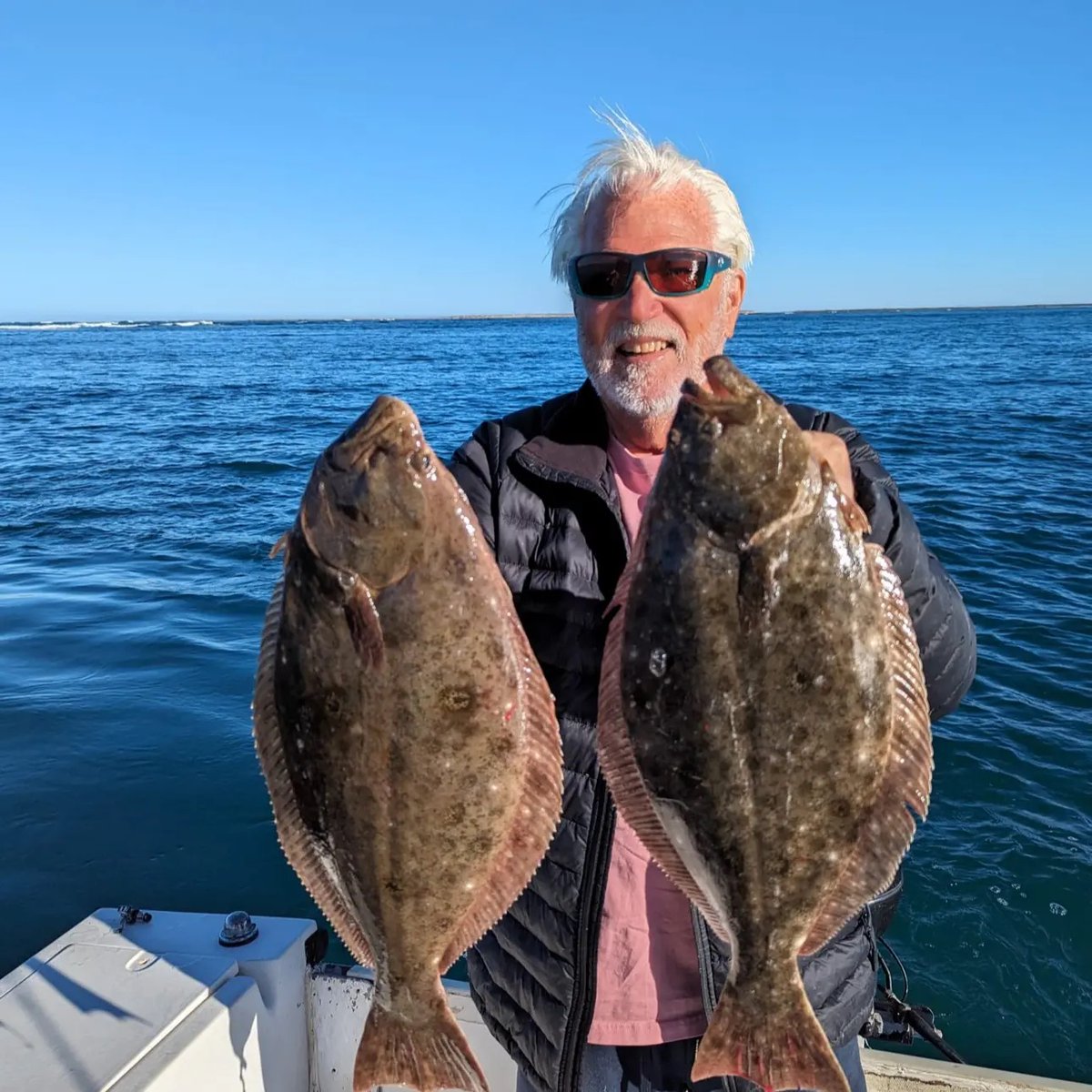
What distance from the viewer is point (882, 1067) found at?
13.2ft

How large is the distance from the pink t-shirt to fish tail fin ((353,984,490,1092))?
1.81 feet

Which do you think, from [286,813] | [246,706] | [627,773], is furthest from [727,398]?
[246,706]

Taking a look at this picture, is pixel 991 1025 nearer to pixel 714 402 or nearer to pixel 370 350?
pixel 714 402

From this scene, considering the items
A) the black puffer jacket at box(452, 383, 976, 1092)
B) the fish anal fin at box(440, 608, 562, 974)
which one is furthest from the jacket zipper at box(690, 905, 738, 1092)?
the fish anal fin at box(440, 608, 562, 974)

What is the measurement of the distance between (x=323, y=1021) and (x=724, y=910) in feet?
9.54

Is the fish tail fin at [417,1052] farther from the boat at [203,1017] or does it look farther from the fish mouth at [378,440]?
the boat at [203,1017]

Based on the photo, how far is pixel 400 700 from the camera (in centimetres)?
213

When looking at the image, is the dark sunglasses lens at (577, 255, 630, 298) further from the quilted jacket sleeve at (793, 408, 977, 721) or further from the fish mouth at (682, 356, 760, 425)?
the quilted jacket sleeve at (793, 408, 977, 721)

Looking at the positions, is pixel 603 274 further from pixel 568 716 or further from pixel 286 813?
pixel 286 813

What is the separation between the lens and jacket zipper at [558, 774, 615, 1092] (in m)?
2.69

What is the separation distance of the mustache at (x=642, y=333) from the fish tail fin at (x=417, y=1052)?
2030mm

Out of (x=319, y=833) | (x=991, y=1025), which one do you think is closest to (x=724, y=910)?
(x=319, y=833)

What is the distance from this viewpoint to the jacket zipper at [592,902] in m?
2.69

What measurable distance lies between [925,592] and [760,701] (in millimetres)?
649
